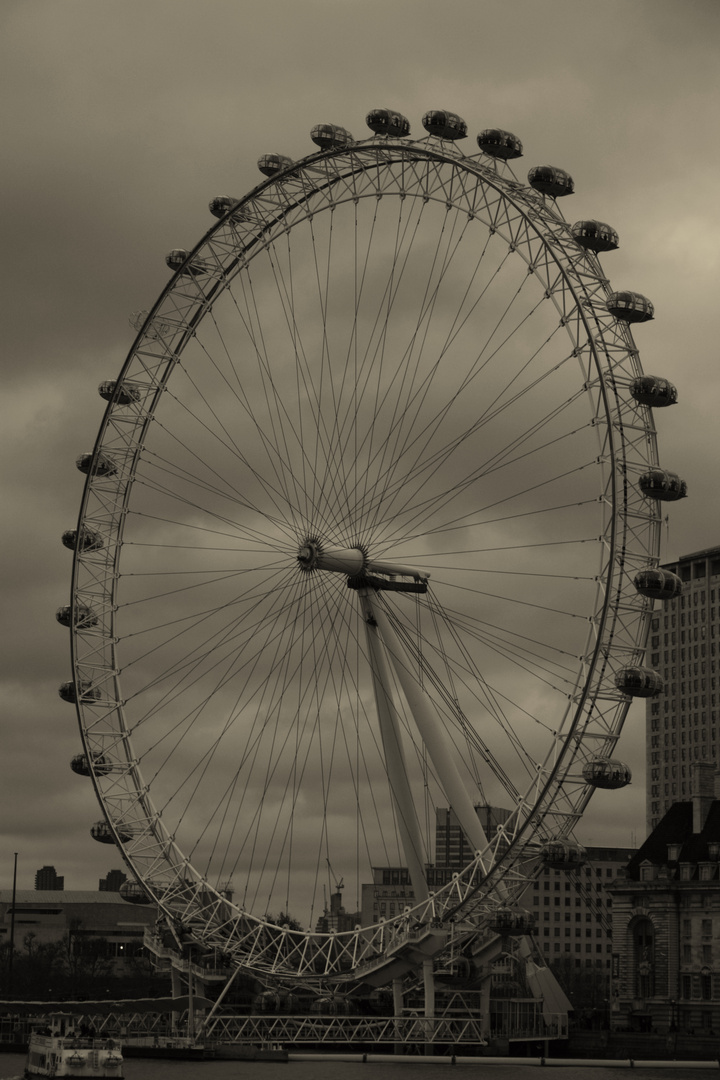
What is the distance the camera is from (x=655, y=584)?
5938 cm

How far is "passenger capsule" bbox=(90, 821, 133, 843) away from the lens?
75.9m

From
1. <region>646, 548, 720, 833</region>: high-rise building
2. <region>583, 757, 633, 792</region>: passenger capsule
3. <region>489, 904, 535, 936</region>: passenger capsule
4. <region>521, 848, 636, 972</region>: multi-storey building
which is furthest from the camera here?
<region>521, 848, 636, 972</region>: multi-storey building

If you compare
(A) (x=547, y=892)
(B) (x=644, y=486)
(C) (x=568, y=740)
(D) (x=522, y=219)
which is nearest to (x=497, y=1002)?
(C) (x=568, y=740)

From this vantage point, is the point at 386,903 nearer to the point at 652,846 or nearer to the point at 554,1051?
the point at 652,846

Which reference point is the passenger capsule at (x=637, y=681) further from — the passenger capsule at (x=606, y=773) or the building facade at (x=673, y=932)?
the building facade at (x=673, y=932)

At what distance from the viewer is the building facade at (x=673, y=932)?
90938 mm

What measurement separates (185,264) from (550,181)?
1794cm

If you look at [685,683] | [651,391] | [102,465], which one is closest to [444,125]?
[651,391]

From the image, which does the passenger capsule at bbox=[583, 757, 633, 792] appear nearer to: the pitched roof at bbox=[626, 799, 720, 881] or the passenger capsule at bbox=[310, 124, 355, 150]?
the passenger capsule at bbox=[310, 124, 355, 150]

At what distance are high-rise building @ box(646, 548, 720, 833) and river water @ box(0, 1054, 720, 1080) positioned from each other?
99073 mm

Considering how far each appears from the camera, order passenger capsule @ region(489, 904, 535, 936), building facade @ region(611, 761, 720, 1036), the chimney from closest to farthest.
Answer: passenger capsule @ region(489, 904, 535, 936), building facade @ region(611, 761, 720, 1036), the chimney

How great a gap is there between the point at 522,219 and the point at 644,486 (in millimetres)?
9992

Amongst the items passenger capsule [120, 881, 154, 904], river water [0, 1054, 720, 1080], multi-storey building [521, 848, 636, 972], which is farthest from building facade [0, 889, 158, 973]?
river water [0, 1054, 720, 1080]

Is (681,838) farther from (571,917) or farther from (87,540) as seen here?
(571,917)
